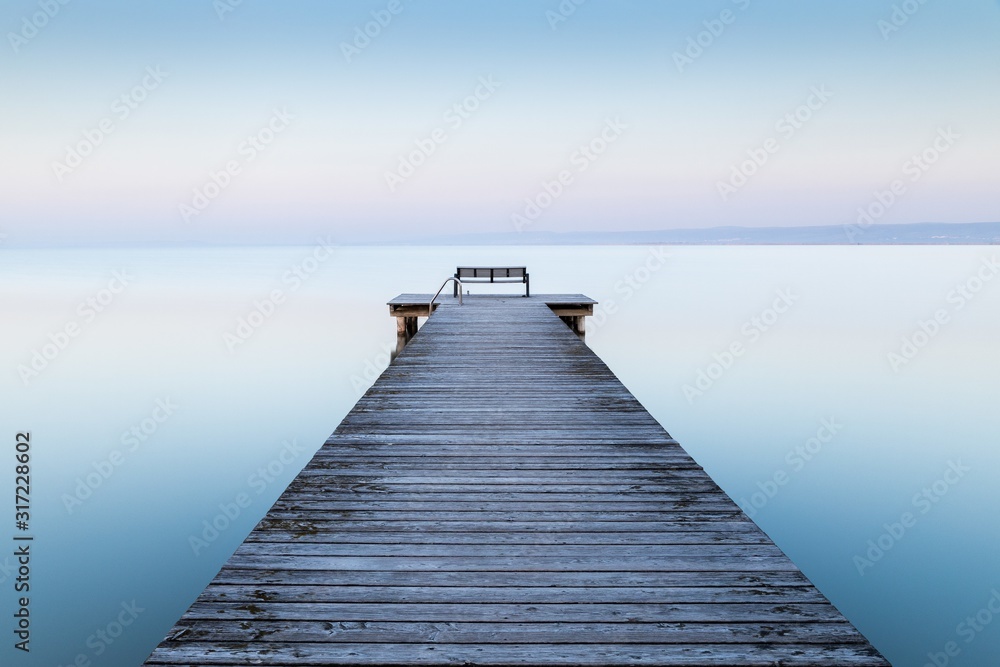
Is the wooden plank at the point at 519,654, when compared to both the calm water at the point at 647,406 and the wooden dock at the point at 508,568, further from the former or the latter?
the calm water at the point at 647,406

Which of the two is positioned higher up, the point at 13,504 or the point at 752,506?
the point at 13,504

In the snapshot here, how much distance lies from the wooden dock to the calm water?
2788 millimetres

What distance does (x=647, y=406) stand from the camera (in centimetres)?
1136

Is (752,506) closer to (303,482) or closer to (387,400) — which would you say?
(387,400)

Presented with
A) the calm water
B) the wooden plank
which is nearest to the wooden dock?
the wooden plank

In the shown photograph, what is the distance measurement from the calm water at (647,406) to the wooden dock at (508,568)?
279cm

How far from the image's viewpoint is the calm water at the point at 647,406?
5.13m

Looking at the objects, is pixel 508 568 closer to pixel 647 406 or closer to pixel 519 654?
pixel 519 654

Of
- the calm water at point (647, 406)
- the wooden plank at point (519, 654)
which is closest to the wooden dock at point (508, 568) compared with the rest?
the wooden plank at point (519, 654)

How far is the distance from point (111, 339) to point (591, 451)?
1774 cm

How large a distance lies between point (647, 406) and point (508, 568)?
9.51m

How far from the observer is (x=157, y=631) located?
4684 millimetres

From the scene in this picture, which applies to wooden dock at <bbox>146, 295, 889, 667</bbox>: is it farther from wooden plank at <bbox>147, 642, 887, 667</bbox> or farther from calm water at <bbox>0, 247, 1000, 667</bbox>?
calm water at <bbox>0, 247, 1000, 667</bbox>

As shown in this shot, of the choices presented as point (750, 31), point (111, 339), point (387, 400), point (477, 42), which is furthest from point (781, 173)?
point (387, 400)
